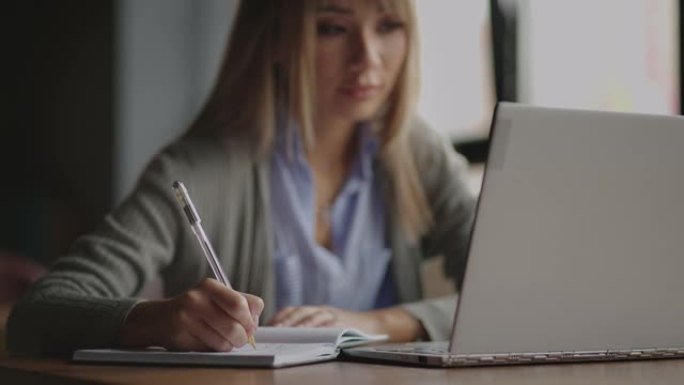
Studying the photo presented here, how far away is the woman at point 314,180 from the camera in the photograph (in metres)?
1.62

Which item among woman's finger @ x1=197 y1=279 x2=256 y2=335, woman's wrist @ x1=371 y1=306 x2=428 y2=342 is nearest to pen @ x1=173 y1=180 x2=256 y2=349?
woman's finger @ x1=197 y1=279 x2=256 y2=335

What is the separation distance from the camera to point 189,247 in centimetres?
168

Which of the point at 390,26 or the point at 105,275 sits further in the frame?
the point at 390,26

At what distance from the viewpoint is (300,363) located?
0.96 m

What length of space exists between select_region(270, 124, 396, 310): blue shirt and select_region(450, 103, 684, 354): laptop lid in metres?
0.89

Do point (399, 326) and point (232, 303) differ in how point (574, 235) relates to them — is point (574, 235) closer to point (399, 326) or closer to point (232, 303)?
point (232, 303)

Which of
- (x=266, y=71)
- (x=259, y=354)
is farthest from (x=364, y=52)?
(x=259, y=354)

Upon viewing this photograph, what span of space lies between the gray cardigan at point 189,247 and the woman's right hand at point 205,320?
72 millimetres

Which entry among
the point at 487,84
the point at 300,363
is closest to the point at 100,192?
the point at 487,84

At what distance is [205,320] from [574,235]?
36 centimetres

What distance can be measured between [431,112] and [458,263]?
141cm

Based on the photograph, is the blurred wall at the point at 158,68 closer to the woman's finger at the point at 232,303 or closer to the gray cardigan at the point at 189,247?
the gray cardigan at the point at 189,247

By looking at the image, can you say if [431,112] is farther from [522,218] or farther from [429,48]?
[522,218]

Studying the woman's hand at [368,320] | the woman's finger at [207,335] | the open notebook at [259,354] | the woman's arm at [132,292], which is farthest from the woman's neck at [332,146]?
the woman's finger at [207,335]
